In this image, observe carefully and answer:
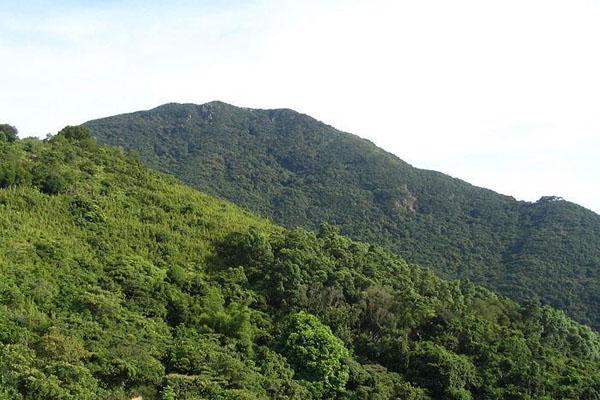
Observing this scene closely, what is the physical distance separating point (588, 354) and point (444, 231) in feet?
164

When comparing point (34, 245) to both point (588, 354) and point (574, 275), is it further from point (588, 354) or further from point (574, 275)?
point (574, 275)

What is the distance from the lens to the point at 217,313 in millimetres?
27984

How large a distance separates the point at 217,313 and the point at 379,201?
2844 inches

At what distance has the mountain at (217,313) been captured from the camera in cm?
2142

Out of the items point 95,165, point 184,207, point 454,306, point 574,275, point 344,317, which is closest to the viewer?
point 344,317

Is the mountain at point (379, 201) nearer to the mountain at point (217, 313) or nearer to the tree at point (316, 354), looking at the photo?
the mountain at point (217, 313)

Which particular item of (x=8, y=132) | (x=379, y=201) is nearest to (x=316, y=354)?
(x=8, y=132)

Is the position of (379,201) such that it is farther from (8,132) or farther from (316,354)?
(316,354)

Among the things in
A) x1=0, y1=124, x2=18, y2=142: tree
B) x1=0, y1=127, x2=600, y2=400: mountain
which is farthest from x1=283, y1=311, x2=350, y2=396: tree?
x1=0, y1=124, x2=18, y2=142: tree

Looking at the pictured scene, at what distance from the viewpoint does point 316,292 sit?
32.2 m

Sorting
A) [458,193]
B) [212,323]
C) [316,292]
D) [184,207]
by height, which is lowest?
[212,323]

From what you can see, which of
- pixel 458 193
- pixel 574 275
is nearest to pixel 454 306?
pixel 574 275

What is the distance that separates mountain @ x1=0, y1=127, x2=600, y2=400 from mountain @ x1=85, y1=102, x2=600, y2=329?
3737 cm

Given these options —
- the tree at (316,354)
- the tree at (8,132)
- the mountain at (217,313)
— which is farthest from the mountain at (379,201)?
the tree at (316,354)
